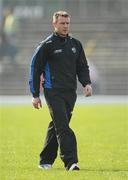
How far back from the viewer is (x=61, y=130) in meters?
9.67

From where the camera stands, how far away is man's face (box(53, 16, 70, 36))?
9672mm

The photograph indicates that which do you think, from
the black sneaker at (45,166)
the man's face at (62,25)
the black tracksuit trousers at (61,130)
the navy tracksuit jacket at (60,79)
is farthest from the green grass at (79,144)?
the man's face at (62,25)

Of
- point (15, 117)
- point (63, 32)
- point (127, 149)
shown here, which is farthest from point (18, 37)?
point (63, 32)

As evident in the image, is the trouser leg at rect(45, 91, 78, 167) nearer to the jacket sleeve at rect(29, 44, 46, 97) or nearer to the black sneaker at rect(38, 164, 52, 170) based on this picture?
the jacket sleeve at rect(29, 44, 46, 97)

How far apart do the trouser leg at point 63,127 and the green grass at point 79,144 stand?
0.20 metres

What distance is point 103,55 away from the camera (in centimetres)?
3406

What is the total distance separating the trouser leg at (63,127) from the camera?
31.7 ft

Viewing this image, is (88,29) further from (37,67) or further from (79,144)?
(37,67)

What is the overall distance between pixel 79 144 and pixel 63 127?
11.8 feet

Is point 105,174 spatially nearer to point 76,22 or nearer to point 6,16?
point 6,16

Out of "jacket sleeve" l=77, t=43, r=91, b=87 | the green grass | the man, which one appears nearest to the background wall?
the green grass

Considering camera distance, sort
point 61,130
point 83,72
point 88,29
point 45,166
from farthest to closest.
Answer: point 88,29 < point 83,72 < point 45,166 < point 61,130

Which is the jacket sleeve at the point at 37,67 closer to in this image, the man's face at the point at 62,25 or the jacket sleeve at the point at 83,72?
the man's face at the point at 62,25

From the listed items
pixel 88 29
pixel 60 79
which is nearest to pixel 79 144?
pixel 60 79
